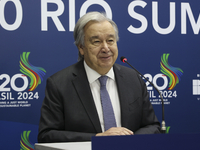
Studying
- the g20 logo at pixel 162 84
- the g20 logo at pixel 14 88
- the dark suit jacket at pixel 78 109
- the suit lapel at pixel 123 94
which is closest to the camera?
the dark suit jacket at pixel 78 109

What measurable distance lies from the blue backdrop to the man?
935 millimetres

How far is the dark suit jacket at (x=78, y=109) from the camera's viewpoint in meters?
1.55

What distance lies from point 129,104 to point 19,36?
153 centimetres

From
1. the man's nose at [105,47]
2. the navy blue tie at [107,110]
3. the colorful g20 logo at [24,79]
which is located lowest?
the navy blue tie at [107,110]

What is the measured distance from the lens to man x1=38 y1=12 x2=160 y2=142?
158cm

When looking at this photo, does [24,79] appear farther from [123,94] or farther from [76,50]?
[123,94]

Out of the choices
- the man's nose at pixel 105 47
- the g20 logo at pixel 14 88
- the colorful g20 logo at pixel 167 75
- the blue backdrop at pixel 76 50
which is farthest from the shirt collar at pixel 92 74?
the colorful g20 logo at pixel 167 75

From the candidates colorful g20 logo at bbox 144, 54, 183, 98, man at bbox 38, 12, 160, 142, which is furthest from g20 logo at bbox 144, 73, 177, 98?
man at bbox 38, 12, 160, 142

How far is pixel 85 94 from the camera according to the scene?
1653 mm

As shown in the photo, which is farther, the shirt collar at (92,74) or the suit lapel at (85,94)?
the shirt collar at (92,74)

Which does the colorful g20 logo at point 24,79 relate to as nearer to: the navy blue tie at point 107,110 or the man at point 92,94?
the man at point 92,94

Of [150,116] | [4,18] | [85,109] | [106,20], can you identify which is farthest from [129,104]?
[4,18]

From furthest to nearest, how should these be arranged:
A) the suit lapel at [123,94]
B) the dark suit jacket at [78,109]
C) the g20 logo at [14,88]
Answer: the g20 logo at [14,88] → the suit lapel at [123,94] → the dark suit jacket at [78,109]

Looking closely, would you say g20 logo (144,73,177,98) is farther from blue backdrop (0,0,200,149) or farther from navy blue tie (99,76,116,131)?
navy blue tie (99,76,116,131)
